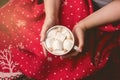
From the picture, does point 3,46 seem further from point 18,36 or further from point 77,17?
point 77,17

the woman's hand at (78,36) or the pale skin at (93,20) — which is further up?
the pale skin at (93,20)

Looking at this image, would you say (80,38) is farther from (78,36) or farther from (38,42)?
(38,42)

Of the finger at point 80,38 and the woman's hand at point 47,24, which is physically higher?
the woman's hand at point 47,24

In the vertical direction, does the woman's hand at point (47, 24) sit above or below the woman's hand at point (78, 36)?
above

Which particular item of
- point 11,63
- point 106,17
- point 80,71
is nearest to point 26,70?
point 11,63

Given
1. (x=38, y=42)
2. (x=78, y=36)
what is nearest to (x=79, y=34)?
(x=78, y=36)

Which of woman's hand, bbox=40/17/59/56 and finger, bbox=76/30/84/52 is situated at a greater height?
woman's hand, bbox=40/17/59/56

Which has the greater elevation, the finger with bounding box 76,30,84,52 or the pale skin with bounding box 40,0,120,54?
the pale skin with bounding box 40,0,120,54

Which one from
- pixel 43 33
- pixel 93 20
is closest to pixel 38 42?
pixel 43 33
